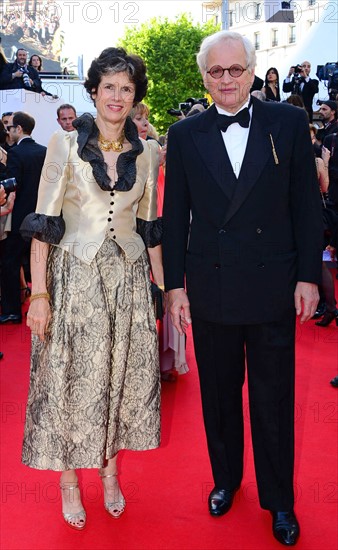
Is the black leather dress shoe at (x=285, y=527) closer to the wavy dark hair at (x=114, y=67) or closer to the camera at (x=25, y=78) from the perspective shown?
the wavy dark hair at (x=114, y=67)

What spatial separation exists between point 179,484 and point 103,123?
1.58m

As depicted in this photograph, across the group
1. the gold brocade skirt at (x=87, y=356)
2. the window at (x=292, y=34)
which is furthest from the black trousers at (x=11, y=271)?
the window at (x=292, y=34)

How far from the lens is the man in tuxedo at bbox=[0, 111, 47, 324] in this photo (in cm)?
575

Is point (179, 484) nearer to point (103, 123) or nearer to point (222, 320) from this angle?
point (222, 320)

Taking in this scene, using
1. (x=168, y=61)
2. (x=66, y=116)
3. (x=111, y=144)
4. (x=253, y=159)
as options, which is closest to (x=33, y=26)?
(x=168, y=61)

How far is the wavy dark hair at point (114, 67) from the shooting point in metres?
2.39

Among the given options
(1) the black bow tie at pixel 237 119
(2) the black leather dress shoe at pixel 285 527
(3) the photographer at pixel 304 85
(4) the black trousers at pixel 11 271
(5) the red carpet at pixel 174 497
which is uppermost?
(3) the photographer at pixel 304 85

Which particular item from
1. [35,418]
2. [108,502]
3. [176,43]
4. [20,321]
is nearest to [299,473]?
[108,502]

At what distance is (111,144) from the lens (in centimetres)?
248

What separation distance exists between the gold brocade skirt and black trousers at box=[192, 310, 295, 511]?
0.82ft

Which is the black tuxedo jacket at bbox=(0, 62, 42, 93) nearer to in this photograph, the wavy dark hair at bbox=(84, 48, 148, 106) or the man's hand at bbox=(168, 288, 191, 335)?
the wavy dark hair at bbox=(84, 48, 148, 106)

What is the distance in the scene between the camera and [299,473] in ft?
10.0

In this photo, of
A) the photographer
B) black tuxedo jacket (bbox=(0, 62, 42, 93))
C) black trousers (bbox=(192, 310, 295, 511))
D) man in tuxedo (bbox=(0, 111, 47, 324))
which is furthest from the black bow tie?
black tuxedo jacket (bbox=(0, 62, 42, 93))

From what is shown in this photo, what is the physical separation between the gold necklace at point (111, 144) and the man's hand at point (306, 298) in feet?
2.68
